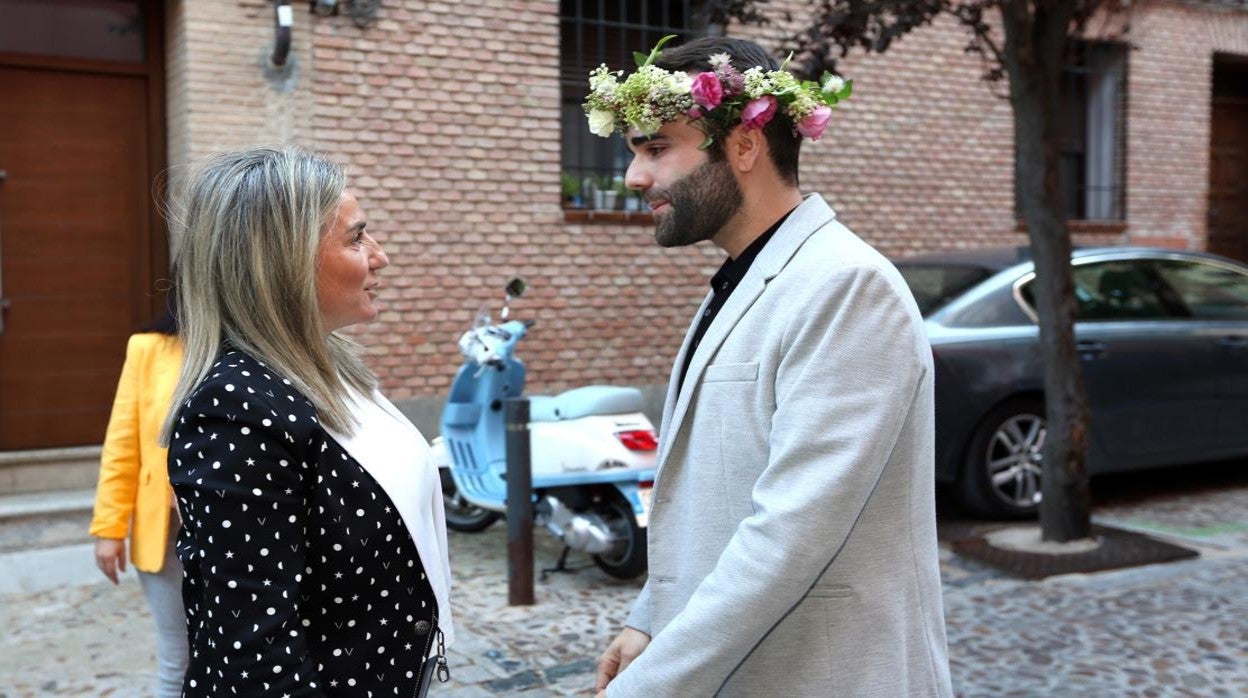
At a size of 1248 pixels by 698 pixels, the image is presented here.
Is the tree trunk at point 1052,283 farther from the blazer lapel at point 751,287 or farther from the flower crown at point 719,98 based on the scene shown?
the blazer lapel at point 751,287

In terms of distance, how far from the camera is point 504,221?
30.0ft

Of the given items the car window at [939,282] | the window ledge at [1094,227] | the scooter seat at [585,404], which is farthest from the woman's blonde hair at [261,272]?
the window ledge at [1094,227]

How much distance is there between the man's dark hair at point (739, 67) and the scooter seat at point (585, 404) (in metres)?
4.17

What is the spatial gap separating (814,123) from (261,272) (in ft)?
3.25

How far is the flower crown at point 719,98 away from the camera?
2043 millimetres

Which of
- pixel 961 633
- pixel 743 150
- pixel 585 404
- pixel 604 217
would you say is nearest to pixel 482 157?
pixel 604 217

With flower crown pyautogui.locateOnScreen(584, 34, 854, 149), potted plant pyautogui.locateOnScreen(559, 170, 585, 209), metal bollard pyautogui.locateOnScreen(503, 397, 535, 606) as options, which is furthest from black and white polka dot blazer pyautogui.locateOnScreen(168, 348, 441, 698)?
potted plant pyautogui.locateOnScreen(559, 170, 585, 209)

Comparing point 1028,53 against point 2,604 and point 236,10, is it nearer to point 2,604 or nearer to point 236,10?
point 236,10

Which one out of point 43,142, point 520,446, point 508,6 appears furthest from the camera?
point 508,6

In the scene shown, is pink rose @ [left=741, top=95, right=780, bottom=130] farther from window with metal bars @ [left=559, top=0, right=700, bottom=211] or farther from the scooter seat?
window with metal bars @ [left=559, top=0, right=700, bottom=211]

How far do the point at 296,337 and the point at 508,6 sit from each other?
7578 mm

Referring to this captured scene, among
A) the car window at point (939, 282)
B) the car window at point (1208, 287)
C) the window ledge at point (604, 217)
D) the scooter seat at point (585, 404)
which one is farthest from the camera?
the window ledge at point (604, 217)

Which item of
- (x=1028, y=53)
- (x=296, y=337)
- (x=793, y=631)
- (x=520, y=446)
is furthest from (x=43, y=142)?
(x=793, y=631)

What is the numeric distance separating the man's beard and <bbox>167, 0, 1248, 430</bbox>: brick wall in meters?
6.47
